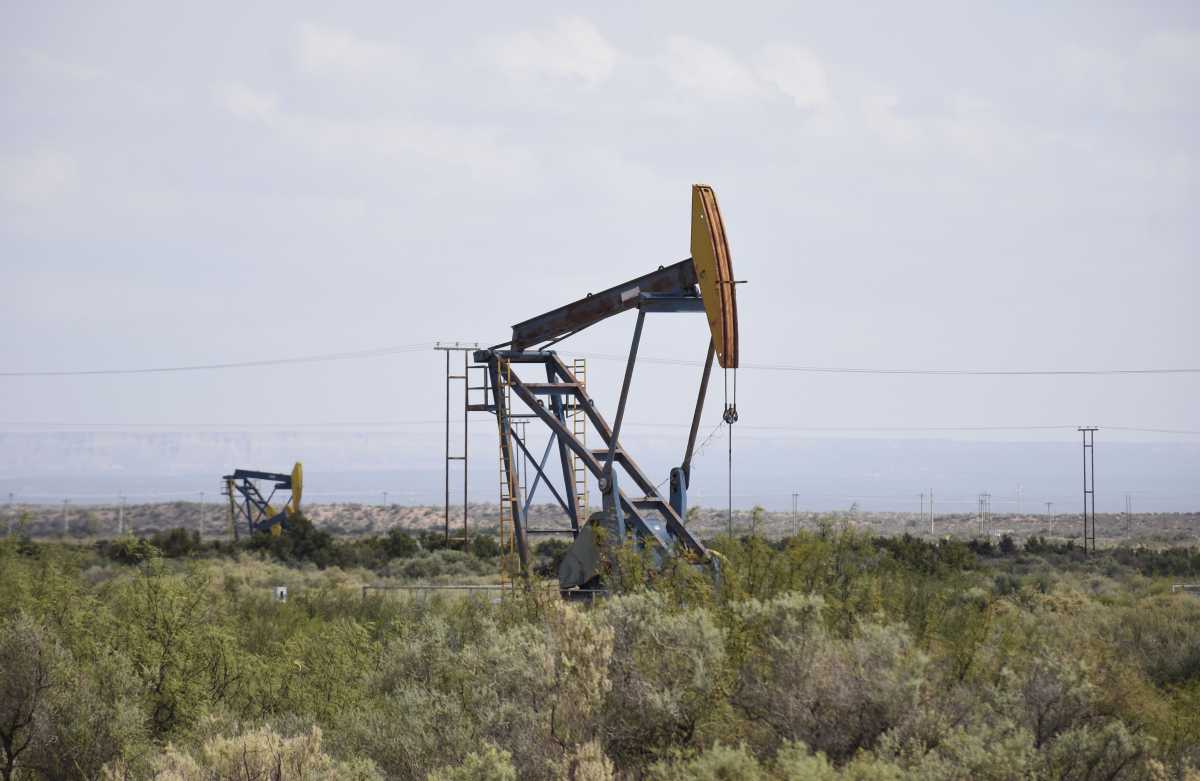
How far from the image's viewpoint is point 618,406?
69.1 ft

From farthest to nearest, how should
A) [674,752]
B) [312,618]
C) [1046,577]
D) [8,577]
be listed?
1. [1046,577]
2. [312,618]
3. [8,577]
4. [674,752]

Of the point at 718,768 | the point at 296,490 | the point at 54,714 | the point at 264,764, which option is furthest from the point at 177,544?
the point at 718,768

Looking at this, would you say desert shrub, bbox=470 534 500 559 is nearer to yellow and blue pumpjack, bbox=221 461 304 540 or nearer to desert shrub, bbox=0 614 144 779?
yellow and blue pumpjack, bbox=221 461 304 540

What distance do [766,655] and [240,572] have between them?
89.8ft

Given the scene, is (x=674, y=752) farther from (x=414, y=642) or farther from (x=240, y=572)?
(x=240, y=572)

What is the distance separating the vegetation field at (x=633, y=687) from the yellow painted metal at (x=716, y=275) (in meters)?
4.01

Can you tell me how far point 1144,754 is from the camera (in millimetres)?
9703

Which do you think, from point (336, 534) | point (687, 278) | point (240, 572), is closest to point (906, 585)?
point (687, 278)

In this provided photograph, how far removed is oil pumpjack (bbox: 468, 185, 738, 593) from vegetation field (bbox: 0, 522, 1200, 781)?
368 centimetres

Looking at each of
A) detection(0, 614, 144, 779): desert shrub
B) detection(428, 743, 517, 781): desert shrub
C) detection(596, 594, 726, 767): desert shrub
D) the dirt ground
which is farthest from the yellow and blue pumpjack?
detection(428, 743, 517, 781): desert shrub

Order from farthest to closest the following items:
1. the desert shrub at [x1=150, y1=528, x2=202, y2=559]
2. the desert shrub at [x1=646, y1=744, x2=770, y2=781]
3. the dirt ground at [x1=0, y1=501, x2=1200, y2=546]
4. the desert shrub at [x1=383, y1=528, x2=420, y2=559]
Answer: the dirt ground at [x1=0, y1=501, x2=1200, y2=546] → the desert shrub at [x1=150, y1=528, x2=202, y2=559] → the desert shrub at [x1=383, y1=528, x2=420, y2=559] → the desert shrub at [x1=646, y1=744, x2=770, y2=781]

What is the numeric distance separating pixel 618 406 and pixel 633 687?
37.2 ft

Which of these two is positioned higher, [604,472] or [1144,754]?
[604,472]

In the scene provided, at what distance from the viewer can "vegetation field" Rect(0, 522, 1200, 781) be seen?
368 inches
